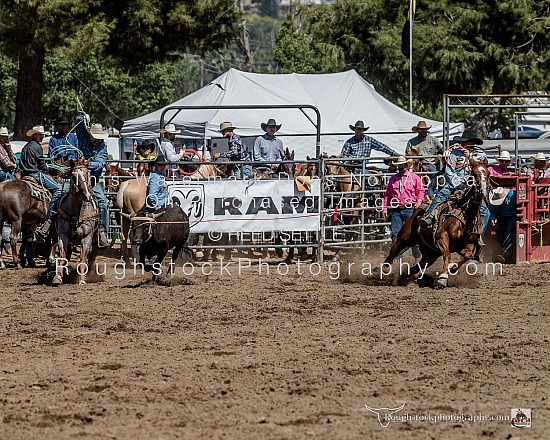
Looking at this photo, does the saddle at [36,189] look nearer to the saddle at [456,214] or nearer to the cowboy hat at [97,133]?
the cowboy hat at [97,133]

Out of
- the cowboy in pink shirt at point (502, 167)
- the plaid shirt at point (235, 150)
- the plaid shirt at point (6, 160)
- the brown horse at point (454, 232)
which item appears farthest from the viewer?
the plaid shirt at point (235, 150)

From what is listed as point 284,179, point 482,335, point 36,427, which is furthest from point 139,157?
point 36,427

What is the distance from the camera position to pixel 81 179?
37.0 ft

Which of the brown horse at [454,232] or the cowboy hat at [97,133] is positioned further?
the cowboy hat at [97,133]

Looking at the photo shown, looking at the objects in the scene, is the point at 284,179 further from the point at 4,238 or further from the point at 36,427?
the point at 36,427

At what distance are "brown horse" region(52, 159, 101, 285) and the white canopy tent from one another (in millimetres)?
7598

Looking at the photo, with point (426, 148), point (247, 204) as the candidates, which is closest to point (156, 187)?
point (247, 204)

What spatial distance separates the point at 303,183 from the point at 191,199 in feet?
5.08

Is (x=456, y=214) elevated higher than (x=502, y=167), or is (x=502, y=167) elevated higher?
(x=502, y=167)

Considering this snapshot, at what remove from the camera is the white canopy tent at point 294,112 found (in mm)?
19906

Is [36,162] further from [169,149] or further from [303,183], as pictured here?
[303,183]

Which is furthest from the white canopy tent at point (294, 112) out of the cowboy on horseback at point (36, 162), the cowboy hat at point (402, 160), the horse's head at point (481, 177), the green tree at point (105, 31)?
the horse's head at point (481, 177)

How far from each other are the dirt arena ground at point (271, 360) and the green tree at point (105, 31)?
9995mm
